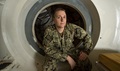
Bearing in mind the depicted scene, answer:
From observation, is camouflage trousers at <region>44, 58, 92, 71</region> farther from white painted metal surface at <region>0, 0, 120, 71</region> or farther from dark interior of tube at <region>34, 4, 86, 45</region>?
dark interior of tube at <region>34, 4, 86, 45</region>

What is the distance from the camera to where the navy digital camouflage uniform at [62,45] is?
142cm

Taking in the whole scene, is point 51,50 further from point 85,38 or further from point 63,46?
point 85,38

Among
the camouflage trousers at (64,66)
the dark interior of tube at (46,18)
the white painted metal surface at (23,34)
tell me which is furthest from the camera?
the dark interior of tube at (46,18)

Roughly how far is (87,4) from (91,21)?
0.13 metres

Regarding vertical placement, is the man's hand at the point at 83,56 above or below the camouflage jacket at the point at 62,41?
below

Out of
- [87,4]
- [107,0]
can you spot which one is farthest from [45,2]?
[107,0]

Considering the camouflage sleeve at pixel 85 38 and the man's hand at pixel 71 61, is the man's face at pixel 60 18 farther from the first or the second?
the man's hand at pixel 71 61

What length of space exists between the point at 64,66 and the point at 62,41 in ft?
0.58

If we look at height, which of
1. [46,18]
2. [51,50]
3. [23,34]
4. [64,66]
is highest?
[46,18]

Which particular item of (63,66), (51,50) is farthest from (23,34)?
(63,66)

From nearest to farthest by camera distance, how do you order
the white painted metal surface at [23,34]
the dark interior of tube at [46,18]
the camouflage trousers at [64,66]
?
the white painted metal surface at [23,34] → the camouflage trousers at [64,66] → the dark interior of tube at [46,18]

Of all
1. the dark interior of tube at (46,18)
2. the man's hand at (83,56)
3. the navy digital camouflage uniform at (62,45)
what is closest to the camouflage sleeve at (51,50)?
the navy digital camouflage uniform at (62,45)

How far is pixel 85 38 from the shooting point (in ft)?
4.78

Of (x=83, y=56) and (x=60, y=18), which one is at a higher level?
(x=60, y=18)
